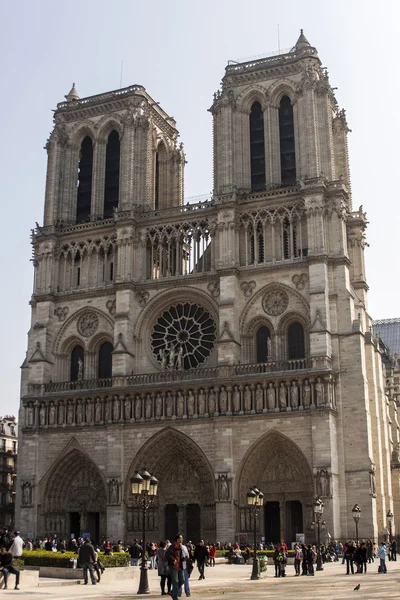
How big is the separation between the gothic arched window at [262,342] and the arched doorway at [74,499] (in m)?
11.1

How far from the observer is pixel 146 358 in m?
47.1

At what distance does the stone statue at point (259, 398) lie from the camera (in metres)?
42.0

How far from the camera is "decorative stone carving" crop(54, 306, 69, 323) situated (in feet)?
163

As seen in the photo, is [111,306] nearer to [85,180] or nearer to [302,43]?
[85,180]

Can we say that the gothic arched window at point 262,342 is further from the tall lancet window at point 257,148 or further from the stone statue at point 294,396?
the tall lancet window at point 257,148

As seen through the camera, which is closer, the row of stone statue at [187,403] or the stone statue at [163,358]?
the row of stone statue at [187,403]

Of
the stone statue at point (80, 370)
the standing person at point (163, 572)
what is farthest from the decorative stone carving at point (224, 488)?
the standing person at point (163, 572)

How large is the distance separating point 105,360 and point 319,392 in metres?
14.1

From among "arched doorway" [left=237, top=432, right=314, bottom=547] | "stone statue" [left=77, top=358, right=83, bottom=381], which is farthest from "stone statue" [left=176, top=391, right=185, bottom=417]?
"stone statue" [left=77, top=358, right=83, bottom=381]

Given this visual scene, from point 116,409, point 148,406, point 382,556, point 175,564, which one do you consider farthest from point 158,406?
point 175,564

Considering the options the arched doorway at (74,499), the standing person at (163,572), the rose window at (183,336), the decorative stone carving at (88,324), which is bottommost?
the standing person at (163,572)

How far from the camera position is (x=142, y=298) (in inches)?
1887

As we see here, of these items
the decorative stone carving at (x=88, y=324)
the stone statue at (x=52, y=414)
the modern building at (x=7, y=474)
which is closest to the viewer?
the stone statue at (x=52, y=414)

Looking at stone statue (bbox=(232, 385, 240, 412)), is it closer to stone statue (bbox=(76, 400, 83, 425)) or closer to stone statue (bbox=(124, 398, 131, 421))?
stone statue (bbox=(124, 398, 131, 421))
